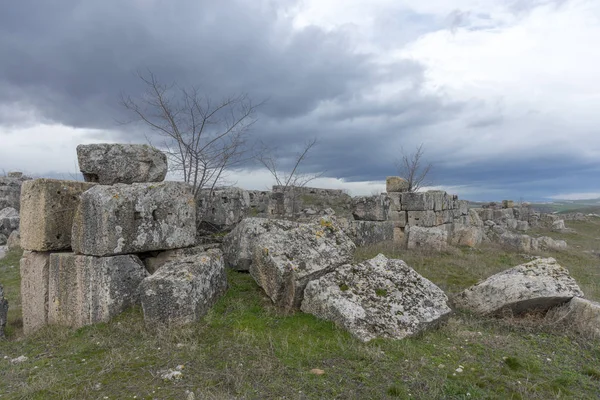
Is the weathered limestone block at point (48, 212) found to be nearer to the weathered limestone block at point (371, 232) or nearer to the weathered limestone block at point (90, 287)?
the weathered limestone block at point (90, 287)

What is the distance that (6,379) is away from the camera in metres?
3.83

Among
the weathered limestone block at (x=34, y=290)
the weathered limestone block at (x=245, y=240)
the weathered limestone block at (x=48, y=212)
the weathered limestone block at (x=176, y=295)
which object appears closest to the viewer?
the weathered limestone block at (x=176, y=295)

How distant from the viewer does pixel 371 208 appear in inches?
514

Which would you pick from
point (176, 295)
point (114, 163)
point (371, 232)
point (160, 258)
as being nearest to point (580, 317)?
point (176, 295)

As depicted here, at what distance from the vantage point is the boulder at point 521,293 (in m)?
5.24

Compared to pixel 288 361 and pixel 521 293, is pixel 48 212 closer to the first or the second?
pixel 288 361

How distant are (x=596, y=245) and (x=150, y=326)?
21.2 metres

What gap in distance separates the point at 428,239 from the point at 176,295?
29.6 feet

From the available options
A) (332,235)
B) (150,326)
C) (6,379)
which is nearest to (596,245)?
(332,235)

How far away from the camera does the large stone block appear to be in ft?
16.8

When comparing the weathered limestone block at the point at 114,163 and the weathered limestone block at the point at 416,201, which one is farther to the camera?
the weathered limestone block at the point at 416,201

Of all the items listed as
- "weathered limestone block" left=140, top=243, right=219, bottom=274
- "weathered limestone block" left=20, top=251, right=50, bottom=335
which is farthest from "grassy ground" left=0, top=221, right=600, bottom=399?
"weathered limestone block" left=140, top=243, right=219, bottom=274

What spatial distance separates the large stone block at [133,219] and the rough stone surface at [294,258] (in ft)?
4.05

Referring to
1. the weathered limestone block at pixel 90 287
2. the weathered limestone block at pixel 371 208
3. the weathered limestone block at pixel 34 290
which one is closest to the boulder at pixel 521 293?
the weathered limestone block at pixel 90 287
